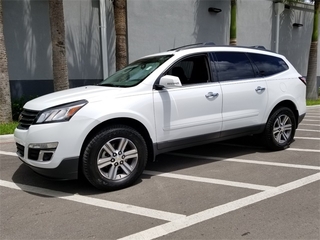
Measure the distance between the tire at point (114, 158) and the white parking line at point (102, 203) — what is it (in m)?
0.25

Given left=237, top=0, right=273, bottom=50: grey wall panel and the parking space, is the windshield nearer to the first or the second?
the parking space

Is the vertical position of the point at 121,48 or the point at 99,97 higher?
the point at 121,48

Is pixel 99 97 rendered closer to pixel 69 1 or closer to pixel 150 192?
pixel 150 192

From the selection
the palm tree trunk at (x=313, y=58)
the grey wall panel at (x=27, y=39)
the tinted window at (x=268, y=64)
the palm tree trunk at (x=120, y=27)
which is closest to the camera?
the tinted window at (x=268, y=64)

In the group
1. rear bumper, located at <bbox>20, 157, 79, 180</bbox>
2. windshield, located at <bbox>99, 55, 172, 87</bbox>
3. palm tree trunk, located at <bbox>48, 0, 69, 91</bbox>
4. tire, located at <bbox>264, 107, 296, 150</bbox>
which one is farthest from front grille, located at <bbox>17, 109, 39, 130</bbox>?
palm tree trunk, located at <bbox>48, 0, 69, 91</bbox>

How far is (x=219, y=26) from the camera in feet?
51.5

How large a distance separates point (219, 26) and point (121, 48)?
24.4ft

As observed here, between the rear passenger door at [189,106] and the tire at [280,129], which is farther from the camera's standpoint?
the tire at [280,129]

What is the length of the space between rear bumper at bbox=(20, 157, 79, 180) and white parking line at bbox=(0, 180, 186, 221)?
0.94 ft

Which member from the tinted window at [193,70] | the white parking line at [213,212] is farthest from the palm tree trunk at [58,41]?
the white parking line at [213,212]

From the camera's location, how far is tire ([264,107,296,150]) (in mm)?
5527

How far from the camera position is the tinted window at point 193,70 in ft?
15.6

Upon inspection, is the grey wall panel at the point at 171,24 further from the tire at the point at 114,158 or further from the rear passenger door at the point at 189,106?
the tire at the point at 114,158

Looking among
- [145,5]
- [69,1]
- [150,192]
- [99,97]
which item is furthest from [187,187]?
[145,5]
